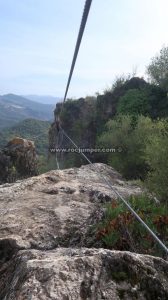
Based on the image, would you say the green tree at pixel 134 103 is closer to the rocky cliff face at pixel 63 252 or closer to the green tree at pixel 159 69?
the green tree at pixel 159 69

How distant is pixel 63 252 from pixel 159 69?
63.3m

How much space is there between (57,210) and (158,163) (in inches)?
428

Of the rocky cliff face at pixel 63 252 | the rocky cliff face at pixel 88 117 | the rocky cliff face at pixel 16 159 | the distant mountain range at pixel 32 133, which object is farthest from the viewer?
the distant mountain range at pixel 32 133

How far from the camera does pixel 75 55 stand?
5766 millimetres

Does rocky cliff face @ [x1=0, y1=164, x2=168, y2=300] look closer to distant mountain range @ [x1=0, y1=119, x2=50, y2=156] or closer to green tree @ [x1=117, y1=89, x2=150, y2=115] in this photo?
green tree @ [x1=117, y1=89, x2=150, y2=115]

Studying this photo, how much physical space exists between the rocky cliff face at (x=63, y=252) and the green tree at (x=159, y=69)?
4950 centimetres

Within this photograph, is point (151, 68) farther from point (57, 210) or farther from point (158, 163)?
point (57, 210)

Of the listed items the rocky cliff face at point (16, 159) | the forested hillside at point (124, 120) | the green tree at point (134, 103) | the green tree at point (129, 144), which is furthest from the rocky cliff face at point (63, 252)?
Answer: the green tree at point (134, 103)

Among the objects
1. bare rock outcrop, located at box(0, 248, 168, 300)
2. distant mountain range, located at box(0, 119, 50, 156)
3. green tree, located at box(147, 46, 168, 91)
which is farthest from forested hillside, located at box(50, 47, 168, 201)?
distant mountain range, located at box(0, 119, 50, 156)

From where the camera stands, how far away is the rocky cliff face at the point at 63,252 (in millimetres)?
5241

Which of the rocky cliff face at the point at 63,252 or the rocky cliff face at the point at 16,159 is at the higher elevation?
the rocky cliff face at the point at 63,252

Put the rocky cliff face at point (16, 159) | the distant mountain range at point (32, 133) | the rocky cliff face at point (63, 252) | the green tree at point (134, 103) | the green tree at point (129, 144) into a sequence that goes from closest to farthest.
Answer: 1. the rocky cliff face at point (63, 252)
2. the green tree at point (129, 144)
3. the rocky cliff face at point (16, 159)
4. the green tree at point (134, 103)
5. the distant mountain range at point (32, 133)

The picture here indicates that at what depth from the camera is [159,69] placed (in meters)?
66.7

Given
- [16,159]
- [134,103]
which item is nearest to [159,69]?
[134,103]
